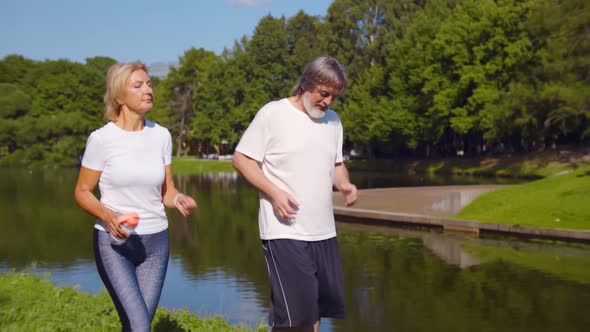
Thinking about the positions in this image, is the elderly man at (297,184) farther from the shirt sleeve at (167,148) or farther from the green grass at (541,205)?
the green grass at (541,205)

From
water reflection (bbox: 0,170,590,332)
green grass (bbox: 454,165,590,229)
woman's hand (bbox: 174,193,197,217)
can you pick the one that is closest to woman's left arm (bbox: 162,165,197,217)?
woman's hand (bbox: 174,193,197,217)

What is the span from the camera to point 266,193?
4.34m

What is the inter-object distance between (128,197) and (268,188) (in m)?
0.81

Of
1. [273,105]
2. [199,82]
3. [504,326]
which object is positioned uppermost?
[199,82]

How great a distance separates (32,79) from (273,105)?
94.7m

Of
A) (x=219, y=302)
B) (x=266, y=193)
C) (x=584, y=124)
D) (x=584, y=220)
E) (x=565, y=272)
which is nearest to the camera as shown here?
(x=266, y=193)

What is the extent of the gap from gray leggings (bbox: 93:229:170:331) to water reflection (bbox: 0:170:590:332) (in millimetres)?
6304

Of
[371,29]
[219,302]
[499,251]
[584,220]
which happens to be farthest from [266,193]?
[371,29]

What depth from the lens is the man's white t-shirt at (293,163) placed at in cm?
438

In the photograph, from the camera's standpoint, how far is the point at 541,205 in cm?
1994

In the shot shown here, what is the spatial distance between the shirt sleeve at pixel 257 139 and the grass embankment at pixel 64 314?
9.94ft

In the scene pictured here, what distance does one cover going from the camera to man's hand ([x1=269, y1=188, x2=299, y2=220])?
424 cm

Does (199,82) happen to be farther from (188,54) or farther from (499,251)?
(499,251)

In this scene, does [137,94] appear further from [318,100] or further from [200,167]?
[200,167]
